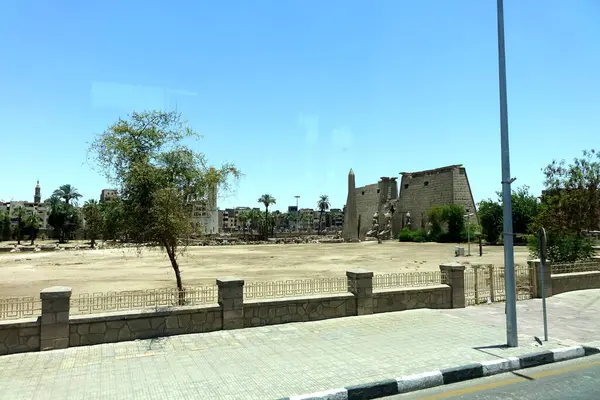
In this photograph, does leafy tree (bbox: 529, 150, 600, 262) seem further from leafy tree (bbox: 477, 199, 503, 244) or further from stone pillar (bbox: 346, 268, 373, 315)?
leafy tree (bbox: 477, 199, 503, 244)

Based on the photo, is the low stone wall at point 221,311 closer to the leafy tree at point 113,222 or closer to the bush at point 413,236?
the leafy tree at point 113,222

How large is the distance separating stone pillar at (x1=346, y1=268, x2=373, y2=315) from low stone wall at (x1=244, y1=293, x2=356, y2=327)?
15cm

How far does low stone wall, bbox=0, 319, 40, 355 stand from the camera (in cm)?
726

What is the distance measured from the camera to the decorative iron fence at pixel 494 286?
12.4 metres

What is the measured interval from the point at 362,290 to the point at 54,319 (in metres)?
6.55

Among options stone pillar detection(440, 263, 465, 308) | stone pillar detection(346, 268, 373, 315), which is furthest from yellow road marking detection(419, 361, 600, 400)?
stone pillar detection(440, 263, 465, 308)

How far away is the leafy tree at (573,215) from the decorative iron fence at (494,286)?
12.0ft

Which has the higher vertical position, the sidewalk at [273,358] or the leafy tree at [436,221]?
the leafy tree at [436,221]

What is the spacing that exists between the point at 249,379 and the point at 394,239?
260 ft

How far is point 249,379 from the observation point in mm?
5992

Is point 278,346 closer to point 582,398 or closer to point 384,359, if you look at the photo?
point 384,359

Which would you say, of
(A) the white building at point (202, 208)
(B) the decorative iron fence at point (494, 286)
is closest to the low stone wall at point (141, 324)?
(A) the white building at point (202, 208)

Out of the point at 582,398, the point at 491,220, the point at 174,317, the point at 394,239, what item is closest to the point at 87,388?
the point at 174,317

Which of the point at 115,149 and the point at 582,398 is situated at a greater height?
the point at 115,149
